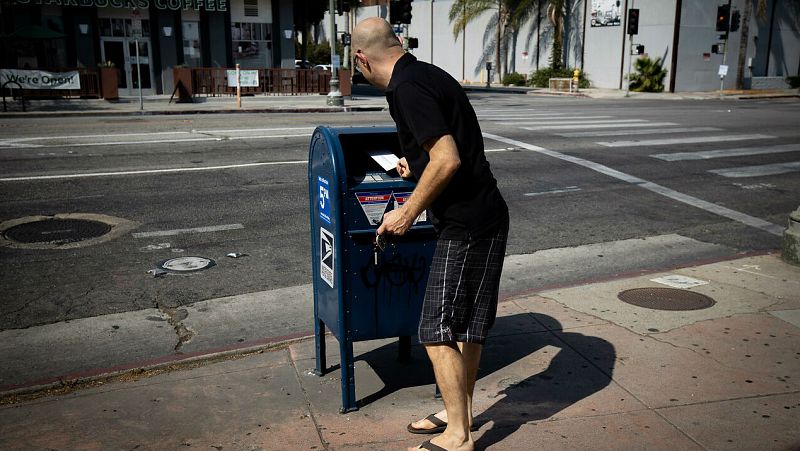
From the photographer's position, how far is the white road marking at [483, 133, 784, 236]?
891cm

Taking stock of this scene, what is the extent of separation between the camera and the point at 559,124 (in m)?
18.8

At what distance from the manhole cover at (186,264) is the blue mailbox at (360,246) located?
9.81ft

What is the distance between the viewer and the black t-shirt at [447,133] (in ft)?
10.2

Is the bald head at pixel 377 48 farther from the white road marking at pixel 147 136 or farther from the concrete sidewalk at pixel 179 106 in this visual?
the concrete sidewalk at pixel 179 106

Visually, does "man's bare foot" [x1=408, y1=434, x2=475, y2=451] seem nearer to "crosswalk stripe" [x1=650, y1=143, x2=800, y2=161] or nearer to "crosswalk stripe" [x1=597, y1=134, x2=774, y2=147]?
"crosswalk stripe" [x1=650, y1=143, x2=800, y2=161]

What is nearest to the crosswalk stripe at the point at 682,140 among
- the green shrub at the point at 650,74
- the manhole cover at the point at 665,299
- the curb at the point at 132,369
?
the manhole cover at the point at 665,299

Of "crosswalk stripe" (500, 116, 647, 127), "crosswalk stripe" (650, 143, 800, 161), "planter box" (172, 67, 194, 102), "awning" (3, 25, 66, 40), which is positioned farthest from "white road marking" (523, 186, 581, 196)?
"awning" (3, 25, 66, 40)

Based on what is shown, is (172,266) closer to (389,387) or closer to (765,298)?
(389,387)

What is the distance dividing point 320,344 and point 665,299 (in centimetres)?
300

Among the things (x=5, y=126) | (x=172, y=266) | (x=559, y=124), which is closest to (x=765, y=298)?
(x=172, y=266)

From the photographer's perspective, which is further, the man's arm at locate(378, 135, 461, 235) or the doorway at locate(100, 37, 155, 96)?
the doorway at locate(100, 37, 155, 96)

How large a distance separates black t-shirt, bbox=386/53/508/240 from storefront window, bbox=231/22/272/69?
32.3m

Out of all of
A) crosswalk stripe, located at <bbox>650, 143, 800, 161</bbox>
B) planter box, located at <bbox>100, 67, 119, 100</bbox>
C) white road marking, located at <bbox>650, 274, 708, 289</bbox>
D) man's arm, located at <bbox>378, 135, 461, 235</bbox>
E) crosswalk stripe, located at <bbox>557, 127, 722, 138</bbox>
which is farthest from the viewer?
planter box, located at <bbox>100, 67, 119, 100</bbox>

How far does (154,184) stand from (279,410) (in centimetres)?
721
